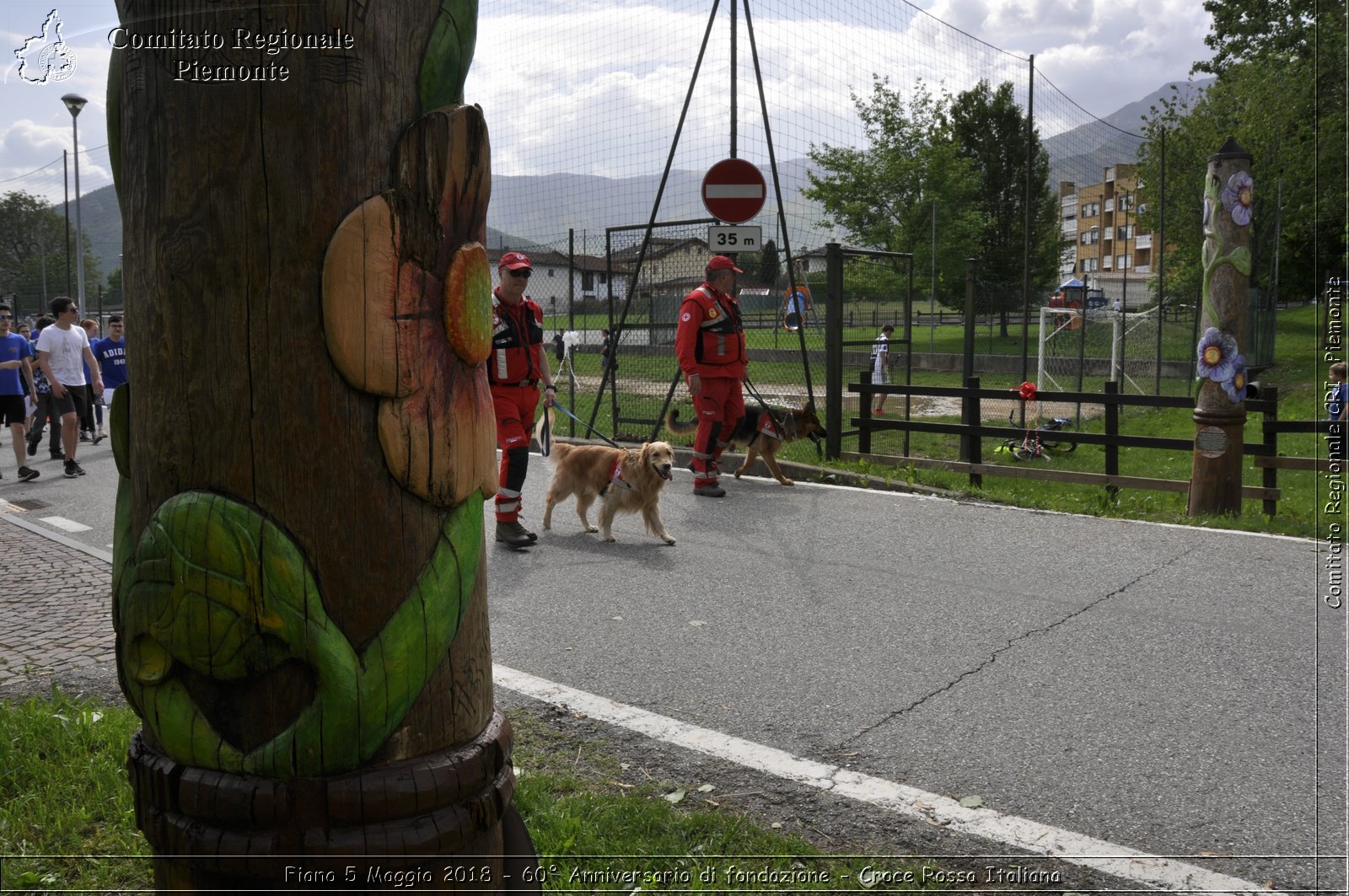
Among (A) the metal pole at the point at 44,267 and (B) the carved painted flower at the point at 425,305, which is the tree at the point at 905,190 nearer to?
(A) the metal pole at the point at 44,267

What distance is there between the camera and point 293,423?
1726mm

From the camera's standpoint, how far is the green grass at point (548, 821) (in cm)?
313

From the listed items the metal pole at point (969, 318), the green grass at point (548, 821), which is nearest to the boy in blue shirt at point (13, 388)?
the green grass at point (548, 821)

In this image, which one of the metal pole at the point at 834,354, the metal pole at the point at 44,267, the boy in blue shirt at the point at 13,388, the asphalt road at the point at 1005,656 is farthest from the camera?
the metal pole at the point at 44,267

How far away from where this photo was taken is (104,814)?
11.5ft

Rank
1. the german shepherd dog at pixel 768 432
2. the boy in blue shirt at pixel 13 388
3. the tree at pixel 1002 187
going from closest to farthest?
the german shepherd dog at pixel 768 432, the boy in blue shirt at pixel 13 388, the tree at pixel 1002 187

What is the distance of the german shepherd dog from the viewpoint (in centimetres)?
1080

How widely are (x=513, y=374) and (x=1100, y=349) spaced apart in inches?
827

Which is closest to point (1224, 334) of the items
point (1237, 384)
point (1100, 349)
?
point (1237, 384)

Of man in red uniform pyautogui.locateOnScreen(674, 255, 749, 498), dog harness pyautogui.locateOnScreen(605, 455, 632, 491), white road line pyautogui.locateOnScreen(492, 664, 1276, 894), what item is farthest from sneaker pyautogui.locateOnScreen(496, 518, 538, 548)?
white road line pyautogui.locateOnScreen(492, 664, 1276, 894)

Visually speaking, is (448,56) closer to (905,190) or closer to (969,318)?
(969,318)

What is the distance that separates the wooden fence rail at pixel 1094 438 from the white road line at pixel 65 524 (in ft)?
25.2

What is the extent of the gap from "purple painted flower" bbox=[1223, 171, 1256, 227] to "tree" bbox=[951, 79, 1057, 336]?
1163 inches

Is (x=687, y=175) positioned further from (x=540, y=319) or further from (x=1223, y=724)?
(x=1223, y=724)
